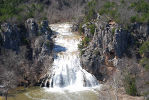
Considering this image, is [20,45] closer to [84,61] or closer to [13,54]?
[13,54]

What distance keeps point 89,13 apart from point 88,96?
1658 centimetres

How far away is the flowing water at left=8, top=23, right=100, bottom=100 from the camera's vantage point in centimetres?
3115

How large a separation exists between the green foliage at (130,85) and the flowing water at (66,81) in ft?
11.9

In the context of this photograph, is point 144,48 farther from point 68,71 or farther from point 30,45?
point 30,45

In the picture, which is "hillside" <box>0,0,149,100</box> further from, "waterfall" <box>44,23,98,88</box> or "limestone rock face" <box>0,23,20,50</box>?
"waterfall" <box>44,23,98,88</box>

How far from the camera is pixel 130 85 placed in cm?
3017

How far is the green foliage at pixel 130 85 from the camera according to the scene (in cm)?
2994

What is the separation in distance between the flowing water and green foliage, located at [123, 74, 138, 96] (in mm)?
3615

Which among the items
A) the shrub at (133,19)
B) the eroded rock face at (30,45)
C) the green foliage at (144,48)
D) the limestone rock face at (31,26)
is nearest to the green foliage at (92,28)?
the shrub at (133,19)

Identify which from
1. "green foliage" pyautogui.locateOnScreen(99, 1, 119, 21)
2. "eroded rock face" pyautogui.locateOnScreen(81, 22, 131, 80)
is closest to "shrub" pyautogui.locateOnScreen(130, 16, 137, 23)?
"green foliage" pyautogui.locateOnScreen(99, 1, 119, 21)

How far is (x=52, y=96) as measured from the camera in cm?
3108

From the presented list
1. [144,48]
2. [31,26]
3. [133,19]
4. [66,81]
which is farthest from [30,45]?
[144,48]

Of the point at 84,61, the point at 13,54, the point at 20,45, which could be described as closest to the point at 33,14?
the point at 20,45

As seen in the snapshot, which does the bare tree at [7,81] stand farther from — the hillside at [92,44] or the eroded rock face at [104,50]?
the eroded rock face at [104,50]
